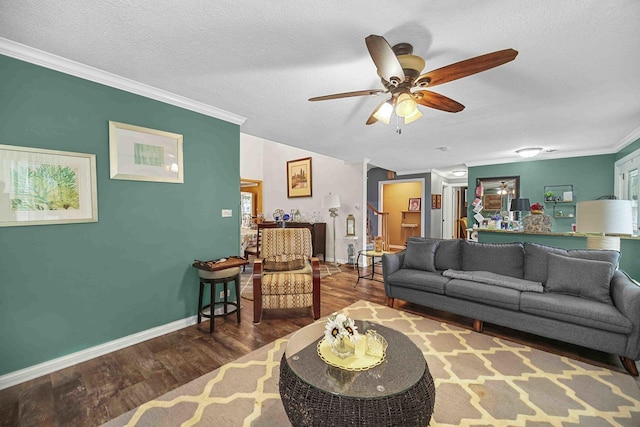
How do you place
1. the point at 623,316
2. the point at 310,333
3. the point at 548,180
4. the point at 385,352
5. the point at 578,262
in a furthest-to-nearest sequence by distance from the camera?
the point at 548,180
the point at 578,262
the point at 623,316
the point at 310,333
the point at 385,352

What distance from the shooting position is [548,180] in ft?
16.9

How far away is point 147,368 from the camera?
2.06m

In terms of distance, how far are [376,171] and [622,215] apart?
5587mm

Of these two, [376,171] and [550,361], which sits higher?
[376,171]

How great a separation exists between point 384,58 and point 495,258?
112 inches

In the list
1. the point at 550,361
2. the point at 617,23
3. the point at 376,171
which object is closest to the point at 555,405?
the point at 550,361

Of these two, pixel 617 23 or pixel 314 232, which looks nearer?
pixel 617 23

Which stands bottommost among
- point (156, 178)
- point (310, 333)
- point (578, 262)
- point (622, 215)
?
point (310, 333)

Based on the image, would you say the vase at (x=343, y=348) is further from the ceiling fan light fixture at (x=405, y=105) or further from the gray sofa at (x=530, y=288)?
the gray sofa at (x=530, y=288)

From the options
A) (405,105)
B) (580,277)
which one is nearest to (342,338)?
(405,105)

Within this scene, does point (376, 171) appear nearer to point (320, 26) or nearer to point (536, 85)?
point (536, 85)

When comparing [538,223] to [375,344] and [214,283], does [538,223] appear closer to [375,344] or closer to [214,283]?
[375,344]

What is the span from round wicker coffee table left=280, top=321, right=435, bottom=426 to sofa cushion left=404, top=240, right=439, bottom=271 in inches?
79.2

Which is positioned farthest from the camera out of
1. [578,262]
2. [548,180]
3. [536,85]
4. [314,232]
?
[314,232]
